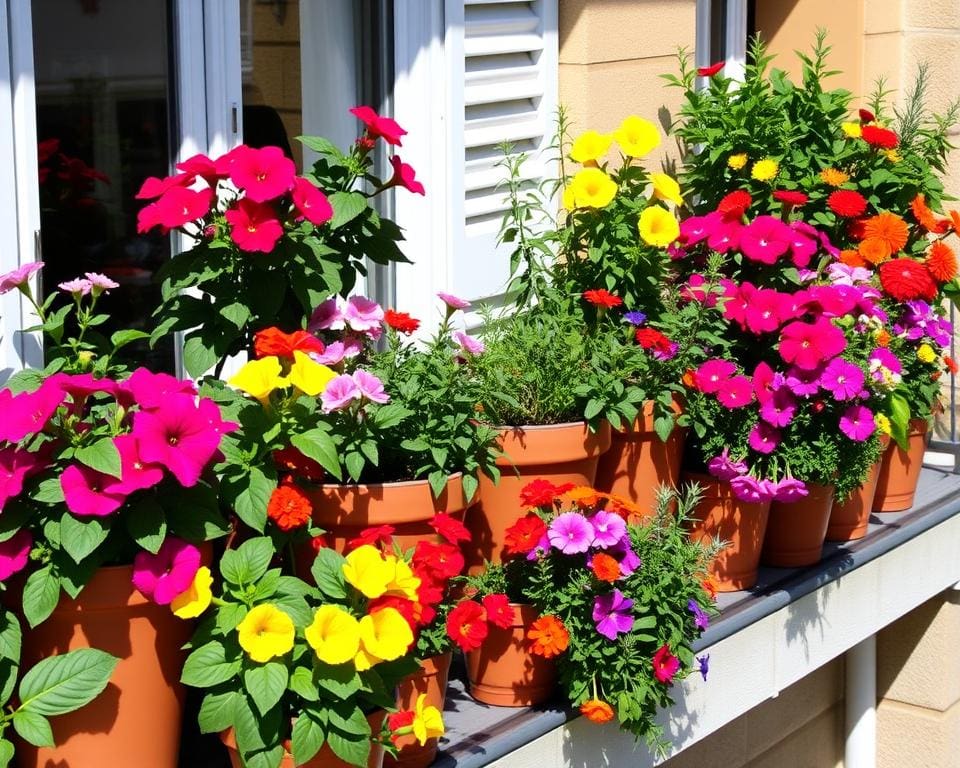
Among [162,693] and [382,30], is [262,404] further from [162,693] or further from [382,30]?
[382,30]

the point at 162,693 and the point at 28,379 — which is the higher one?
the point at 28,379

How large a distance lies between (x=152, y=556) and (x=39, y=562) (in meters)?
0.16

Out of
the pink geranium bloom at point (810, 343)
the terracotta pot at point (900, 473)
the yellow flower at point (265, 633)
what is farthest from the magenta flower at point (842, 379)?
the yellow flower at point (265, 633)

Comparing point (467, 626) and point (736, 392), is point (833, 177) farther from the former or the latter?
point (467, 626)

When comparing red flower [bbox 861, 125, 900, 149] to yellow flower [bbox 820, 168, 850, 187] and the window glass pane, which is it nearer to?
yellow flower [bbox 820, 168, 850, 187]

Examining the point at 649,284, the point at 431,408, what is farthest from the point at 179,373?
the point at 649,284

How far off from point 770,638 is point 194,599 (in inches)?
64.3

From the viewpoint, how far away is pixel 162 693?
6.95 feet

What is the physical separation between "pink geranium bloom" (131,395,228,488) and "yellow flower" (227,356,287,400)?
0.33 ft

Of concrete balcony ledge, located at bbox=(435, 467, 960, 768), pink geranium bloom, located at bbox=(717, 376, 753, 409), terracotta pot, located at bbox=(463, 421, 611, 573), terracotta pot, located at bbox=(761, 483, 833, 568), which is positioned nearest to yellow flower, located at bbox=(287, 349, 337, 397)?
terracotta pot, located at bbox=(463, 421, 611, 573)

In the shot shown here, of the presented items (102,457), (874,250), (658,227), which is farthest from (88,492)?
(874,250)

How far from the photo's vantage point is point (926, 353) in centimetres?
352

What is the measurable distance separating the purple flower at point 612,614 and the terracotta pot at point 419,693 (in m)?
0.27

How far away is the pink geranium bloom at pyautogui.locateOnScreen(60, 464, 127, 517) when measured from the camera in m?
1.91
